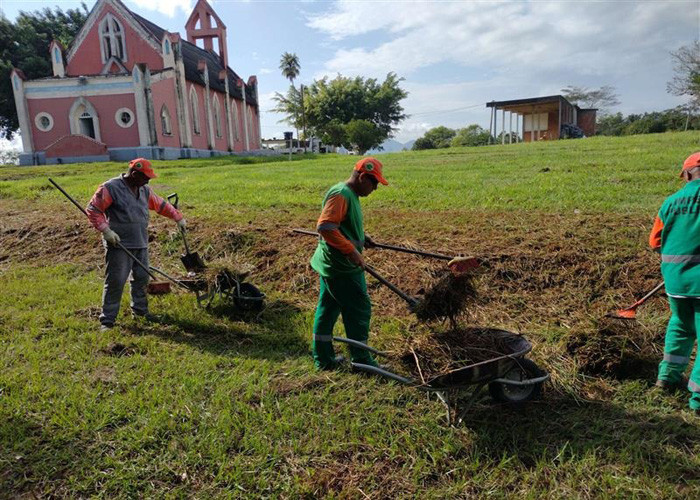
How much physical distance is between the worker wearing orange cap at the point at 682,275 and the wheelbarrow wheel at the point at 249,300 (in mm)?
3958

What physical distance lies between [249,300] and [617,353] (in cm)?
377

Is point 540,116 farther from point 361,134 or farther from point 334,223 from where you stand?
point 334,223

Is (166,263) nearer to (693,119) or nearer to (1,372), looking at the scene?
(1,372)

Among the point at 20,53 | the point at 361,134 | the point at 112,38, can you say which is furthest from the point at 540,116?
the point at 20,53

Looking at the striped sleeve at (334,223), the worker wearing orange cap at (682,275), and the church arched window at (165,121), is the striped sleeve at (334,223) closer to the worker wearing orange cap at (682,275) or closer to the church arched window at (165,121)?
the worker wearing orange cap at (682,275)

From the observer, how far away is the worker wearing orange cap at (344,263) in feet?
11.9

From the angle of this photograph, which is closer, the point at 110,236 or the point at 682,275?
the point at 682,275

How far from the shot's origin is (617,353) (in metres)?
3.86

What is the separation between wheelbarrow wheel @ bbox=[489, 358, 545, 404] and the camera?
3395mm

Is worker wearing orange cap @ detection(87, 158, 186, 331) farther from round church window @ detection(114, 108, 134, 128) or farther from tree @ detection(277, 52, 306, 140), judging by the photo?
tree @ detection(277, 52, 306, 140)

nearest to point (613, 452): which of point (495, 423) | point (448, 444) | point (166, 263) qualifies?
point (495, 423)

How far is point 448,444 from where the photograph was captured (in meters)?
3.12

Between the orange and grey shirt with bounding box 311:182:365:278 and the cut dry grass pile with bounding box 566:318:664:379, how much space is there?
2.05 metres

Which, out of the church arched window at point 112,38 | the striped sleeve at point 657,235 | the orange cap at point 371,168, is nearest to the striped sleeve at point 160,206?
the orange cap at point 371,168
